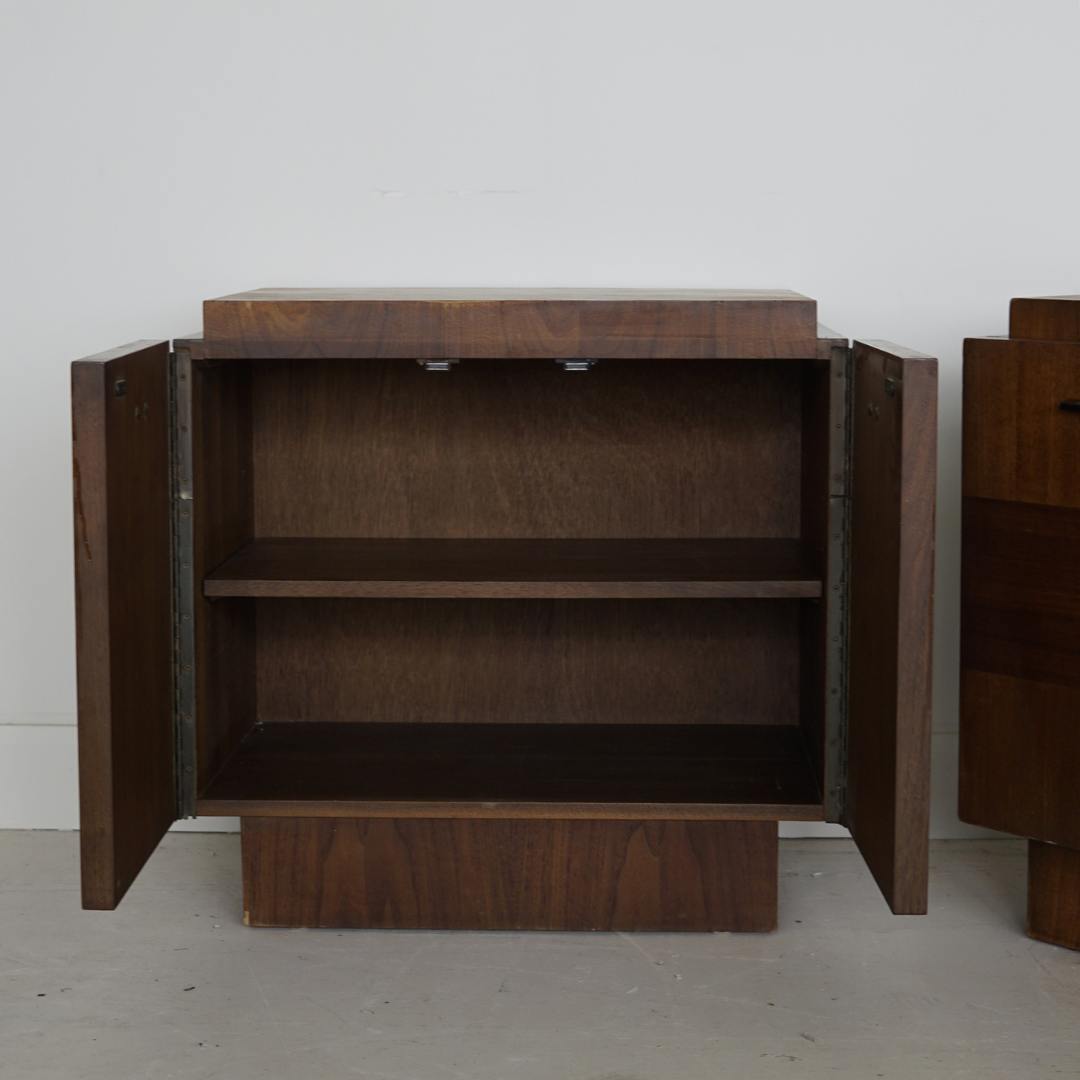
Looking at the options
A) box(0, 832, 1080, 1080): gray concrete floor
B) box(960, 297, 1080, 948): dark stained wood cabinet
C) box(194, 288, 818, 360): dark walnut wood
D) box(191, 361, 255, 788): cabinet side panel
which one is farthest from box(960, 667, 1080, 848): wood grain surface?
box(191, 361, 255, 788): cabinet side panel

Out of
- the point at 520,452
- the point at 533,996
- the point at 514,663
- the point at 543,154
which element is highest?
the point at 543,154

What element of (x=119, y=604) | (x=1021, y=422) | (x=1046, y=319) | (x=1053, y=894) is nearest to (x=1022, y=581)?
(x=1021, y=422)

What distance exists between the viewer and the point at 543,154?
2.31m

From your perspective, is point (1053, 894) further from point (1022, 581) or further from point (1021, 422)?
point (1021, 422)

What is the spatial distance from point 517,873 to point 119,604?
80 centimetres

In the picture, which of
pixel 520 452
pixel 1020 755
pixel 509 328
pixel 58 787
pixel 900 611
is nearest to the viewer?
pixel 900 611

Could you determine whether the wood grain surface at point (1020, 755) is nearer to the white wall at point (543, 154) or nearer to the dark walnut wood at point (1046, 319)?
the dark walnut wood at point (1046, 319)

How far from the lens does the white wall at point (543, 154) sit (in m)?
2.28

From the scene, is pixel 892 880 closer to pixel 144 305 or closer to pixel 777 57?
pixel 777 57

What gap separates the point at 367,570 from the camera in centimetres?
196

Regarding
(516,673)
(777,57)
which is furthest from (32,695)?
(777,57)

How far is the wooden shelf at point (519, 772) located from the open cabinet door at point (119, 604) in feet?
0.81

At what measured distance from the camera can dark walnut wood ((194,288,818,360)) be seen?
178cm

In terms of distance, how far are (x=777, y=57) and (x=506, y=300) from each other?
2.79ft
